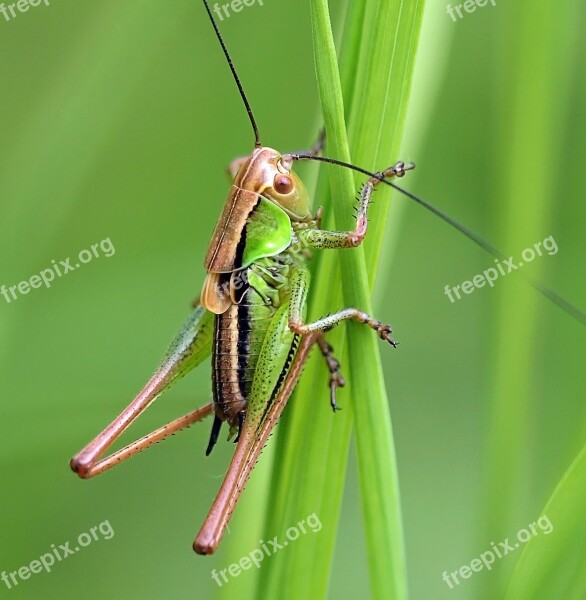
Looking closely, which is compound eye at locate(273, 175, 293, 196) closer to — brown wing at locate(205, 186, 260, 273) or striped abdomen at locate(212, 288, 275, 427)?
brown wing at locate(205, 186, 260, 273)

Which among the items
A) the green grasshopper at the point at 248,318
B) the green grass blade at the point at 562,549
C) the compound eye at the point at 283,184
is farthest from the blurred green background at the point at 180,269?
the green grass blade at the point at 562,549

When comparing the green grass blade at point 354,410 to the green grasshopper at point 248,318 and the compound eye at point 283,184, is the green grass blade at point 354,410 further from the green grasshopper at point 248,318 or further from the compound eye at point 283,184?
the compound eye at point 283,184

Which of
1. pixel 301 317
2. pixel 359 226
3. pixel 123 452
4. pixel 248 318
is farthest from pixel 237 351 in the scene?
pixel 359 226

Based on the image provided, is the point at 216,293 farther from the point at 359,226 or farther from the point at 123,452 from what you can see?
the point at 359,226

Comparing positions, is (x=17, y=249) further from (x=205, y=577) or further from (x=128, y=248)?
(x=205, y=577)

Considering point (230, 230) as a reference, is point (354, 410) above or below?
below

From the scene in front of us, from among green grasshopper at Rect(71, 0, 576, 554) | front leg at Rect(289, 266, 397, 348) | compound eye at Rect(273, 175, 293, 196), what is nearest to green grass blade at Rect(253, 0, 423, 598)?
front leg at Rect(289, 266, 397, 348)
